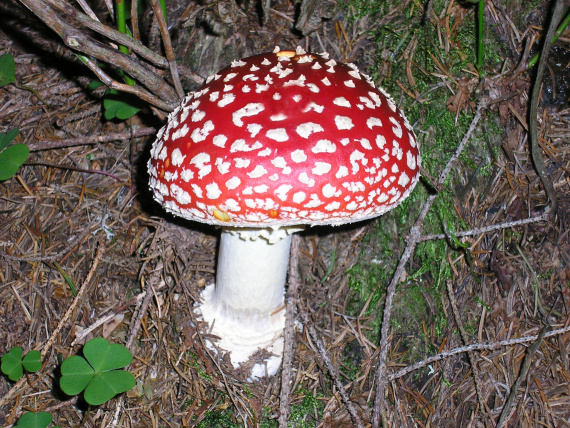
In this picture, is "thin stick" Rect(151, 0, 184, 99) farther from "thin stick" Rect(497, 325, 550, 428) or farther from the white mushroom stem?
"thin stick" Rect(497, 325, 550, 428)

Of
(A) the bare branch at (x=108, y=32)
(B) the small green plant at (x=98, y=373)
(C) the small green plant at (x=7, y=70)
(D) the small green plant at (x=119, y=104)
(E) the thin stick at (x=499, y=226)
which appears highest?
(A) the bare branch at (x=108, y=32)

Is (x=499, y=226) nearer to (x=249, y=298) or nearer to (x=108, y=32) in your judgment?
(x=249, y=298)

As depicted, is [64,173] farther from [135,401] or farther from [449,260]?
[449,260]

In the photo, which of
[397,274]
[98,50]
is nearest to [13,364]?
[98,50]

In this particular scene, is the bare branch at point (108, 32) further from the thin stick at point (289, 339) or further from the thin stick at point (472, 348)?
the thin stick at point (472, 348)

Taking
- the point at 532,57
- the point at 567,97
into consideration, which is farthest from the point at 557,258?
the point at 532,57

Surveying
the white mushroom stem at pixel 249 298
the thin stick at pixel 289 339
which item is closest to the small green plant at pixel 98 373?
the white mushroom stem at pixel 249 298
